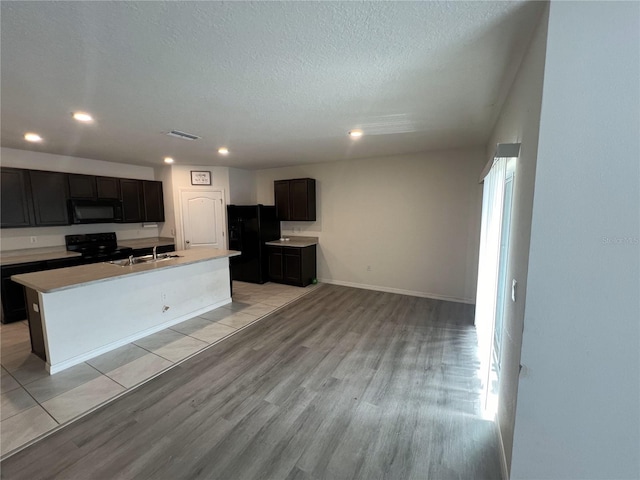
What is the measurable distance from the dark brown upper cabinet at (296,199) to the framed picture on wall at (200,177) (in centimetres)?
139

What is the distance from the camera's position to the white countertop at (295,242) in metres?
5.35

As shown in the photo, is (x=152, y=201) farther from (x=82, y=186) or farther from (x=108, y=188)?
(x=82, y=186)

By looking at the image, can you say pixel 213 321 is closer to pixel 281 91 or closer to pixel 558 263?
pixel 281 91

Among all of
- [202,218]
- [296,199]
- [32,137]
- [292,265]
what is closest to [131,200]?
[202,218]

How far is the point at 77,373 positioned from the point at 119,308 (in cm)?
70

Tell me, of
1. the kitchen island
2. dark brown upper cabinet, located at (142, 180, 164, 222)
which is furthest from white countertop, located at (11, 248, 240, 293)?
dark brown upper cabinet, located at (142, 180, 164, 222)

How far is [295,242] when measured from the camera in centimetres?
561

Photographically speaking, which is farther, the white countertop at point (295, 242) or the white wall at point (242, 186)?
the white wall at point (242, 186)

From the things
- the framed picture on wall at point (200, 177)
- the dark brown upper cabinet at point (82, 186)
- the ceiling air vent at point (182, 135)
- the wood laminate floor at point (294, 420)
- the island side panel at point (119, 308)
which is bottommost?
the wood laminate floor at point (294, 420)

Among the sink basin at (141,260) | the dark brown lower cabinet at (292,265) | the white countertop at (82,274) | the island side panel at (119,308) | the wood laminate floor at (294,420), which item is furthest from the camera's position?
the dark brown lower cabinet at (292,265)

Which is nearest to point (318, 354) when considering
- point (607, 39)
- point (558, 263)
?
point (558, 263)

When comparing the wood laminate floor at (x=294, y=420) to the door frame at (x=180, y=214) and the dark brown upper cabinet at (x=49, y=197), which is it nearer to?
the door frame at (x=180, y=214)

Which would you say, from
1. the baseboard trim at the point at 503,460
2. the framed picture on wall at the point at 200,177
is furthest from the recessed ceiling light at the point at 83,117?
the baseboard trim at the point at 503,460

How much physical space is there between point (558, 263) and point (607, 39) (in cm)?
97
